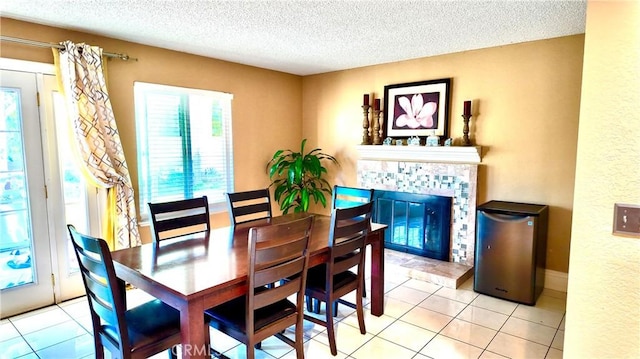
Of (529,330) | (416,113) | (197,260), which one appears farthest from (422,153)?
(197,260)

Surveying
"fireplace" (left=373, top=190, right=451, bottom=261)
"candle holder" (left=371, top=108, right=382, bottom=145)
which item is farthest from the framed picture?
"fireplace" (left=373, top=190, right=451, bottom=261)

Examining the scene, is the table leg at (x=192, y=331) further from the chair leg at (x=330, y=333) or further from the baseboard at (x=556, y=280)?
the baseboard at (x=556, y=280)

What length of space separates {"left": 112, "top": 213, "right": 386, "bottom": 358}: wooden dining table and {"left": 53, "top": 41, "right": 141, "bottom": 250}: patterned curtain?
115cm

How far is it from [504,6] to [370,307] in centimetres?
250

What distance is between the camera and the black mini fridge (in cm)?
310

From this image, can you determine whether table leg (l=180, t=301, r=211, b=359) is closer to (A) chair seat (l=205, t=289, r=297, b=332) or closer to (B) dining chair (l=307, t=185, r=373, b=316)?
(A) chair seat (l=205, t=289, r=297, b=332)

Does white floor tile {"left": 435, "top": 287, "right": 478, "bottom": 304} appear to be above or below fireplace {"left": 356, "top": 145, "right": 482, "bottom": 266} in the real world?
below

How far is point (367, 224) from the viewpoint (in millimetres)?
2594

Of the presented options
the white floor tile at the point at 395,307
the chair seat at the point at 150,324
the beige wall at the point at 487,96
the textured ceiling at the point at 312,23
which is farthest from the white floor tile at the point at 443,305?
the textured ceiling at the point at 312,23

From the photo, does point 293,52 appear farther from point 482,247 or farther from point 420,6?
point 482,247

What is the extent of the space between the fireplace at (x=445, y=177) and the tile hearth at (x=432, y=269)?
Answer: 0.17 meters

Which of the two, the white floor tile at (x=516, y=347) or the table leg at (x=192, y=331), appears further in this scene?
the white floor tile at (x=516, y=347)

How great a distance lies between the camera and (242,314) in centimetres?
204

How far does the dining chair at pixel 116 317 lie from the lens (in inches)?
67.3
